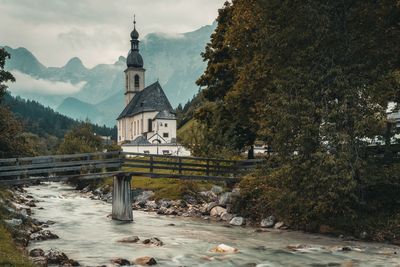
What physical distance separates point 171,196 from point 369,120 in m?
20.7

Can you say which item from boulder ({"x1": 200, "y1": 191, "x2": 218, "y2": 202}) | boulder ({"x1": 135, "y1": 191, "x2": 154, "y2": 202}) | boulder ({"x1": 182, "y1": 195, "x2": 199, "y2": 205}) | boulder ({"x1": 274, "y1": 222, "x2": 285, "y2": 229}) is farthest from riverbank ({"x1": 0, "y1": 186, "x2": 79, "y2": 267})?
boulder ({"x1": 135, "y1": 191, "x2": 154, "y2": 202})

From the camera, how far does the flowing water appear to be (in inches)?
727

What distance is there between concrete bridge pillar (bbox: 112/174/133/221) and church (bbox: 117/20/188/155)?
7012 cm

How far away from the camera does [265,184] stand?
29.5 metres

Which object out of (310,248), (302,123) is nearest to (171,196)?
(302,123)

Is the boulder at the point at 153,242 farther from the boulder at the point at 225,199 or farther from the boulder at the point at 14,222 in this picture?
the boulder at the point at 225,199

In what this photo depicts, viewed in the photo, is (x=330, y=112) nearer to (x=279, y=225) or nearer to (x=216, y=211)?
(x=279, y=225)

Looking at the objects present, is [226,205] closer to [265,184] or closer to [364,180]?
[265,184]

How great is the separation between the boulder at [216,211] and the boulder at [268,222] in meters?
4.79

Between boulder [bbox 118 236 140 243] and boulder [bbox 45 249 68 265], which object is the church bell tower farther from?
boulder [bbox 45 249 68 265]

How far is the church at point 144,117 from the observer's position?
120688 mm

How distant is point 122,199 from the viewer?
31172mm

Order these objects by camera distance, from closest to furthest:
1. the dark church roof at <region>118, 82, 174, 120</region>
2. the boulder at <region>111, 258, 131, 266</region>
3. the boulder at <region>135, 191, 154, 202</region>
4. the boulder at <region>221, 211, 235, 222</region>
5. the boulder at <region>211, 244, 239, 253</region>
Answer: the boulder at <region>111, 258, 131, 266</region>
the boulder at <region>211, 244, 239, 253</region>
the boulder at <region>221, 211, 235, 222</region>
the boulder at <region>135, 191, 154, 202</region>
the dark church roof at <region>118, 82, 174, 120</region>

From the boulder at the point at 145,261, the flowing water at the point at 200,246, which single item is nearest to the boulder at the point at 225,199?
the flowing water at the point at 200,246
